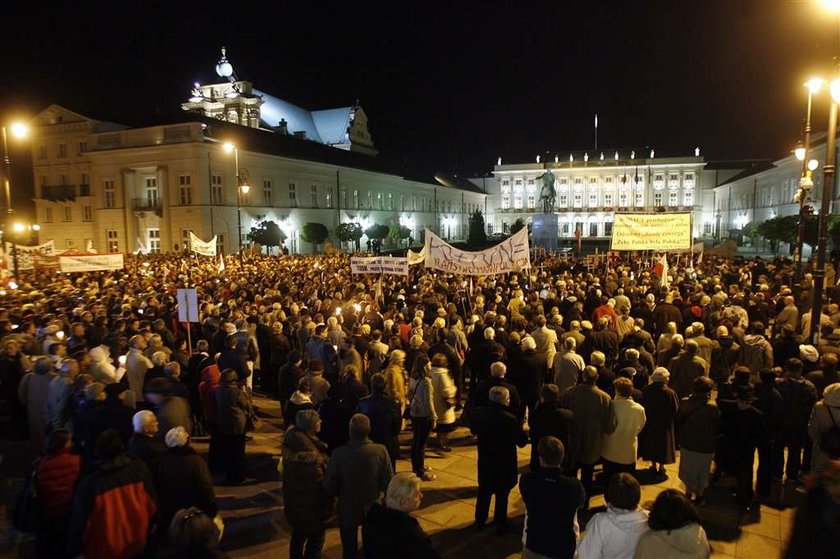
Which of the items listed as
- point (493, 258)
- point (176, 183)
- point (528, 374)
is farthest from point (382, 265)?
point (176, 183)

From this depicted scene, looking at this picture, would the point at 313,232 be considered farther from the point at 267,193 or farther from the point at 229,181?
the point at 229,181

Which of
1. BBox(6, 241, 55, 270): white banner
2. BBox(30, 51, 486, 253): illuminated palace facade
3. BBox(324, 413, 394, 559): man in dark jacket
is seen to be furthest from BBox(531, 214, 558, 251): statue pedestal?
BBox(324, 413, 394, 559): man in dark jacket

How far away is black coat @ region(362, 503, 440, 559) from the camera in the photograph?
3.32 m

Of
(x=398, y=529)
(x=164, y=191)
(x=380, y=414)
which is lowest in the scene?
(x=380, y=414)

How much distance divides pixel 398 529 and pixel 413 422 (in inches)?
150

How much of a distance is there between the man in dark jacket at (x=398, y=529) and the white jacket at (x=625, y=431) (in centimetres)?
335

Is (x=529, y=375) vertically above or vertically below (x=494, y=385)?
below

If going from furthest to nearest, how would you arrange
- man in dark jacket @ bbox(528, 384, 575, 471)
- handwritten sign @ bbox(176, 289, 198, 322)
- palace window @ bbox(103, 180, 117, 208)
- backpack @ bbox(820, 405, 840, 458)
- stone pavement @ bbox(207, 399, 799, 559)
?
palace window @ bbox(103, 180, 117, 208) → handwritten sign @ bbox(176, 289, 198, 322) → man in dark jacket @ bbox(528, 384, 575, 471) → stone pavement @ bbox(207, 399, 799, 559) → backpack @ bbox(820, 405, 840, 458)

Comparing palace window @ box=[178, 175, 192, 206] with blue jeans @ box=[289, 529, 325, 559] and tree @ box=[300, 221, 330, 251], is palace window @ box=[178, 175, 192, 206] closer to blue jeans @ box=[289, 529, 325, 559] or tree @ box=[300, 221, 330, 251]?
tree @ box=[300, 221, 330, 251]

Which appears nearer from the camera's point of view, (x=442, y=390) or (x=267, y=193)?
(x=442, y=390)

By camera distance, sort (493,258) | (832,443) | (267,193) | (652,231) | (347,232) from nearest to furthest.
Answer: (832,443)
(493,258)
(652,231)
(267,193)
(347,232)

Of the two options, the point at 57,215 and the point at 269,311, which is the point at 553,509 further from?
the point at 57,215

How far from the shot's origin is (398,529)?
11.1 ft

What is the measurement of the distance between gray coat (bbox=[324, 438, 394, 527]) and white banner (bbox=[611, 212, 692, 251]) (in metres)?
13.0
